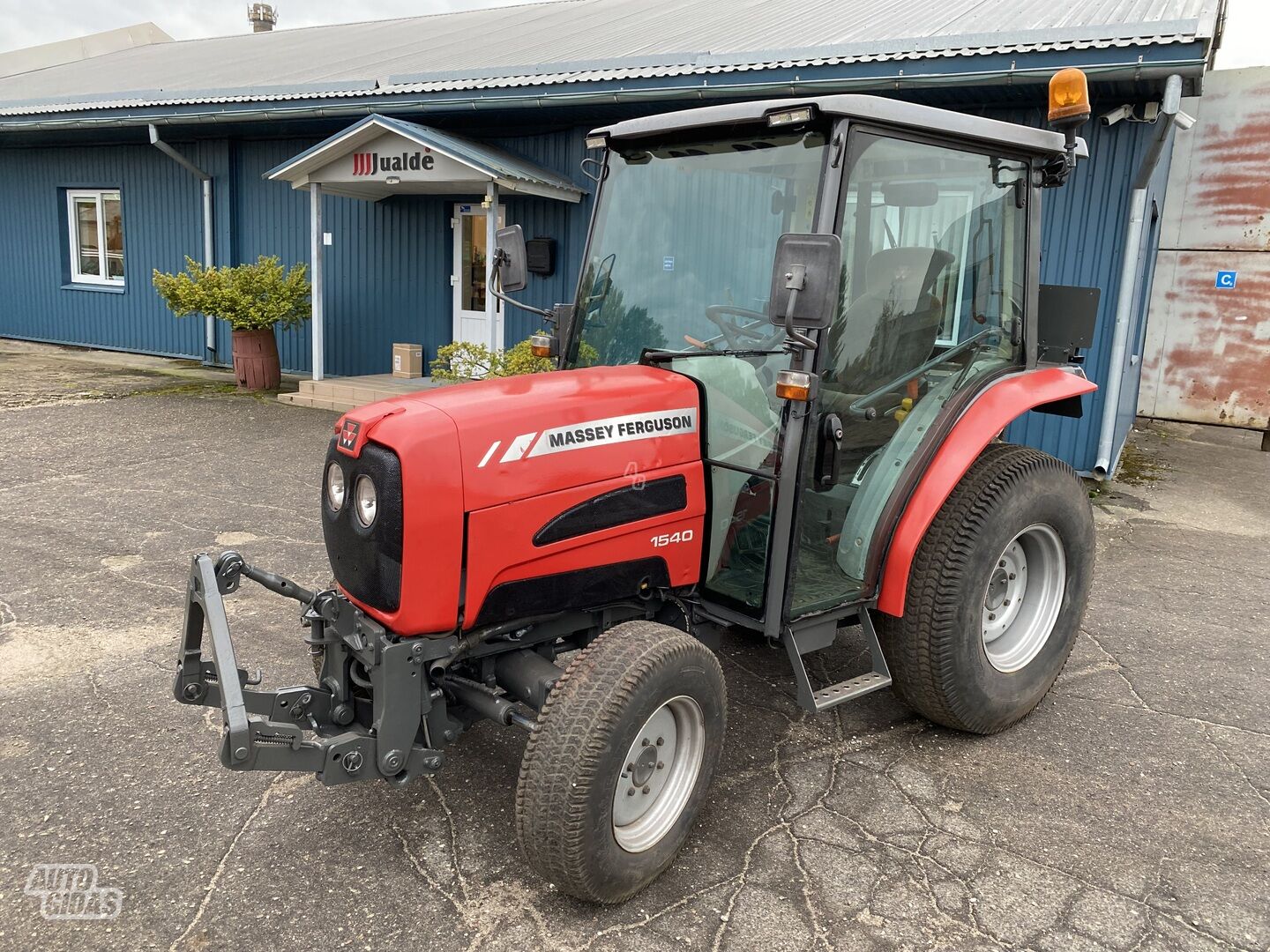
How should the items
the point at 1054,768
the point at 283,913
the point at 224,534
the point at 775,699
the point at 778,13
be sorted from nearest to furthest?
the point at 283,913
the point at 1054,768
the point at 775,699
the point at 224,534
the point at 778,13

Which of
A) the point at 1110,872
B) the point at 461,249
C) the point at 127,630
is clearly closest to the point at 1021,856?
the point at 1110,872

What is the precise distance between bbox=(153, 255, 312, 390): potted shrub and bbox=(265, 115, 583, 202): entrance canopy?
1175mm

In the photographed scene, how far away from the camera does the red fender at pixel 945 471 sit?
329cm

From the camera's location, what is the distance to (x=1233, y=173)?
1093cm

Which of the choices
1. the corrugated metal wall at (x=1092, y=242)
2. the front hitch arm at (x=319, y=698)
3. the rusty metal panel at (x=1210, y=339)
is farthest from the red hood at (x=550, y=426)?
the rusty metal panel at (x=1210, y=339)

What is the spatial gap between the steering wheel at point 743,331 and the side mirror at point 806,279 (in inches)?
16.1

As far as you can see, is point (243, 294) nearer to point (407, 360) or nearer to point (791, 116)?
point (407, 360)

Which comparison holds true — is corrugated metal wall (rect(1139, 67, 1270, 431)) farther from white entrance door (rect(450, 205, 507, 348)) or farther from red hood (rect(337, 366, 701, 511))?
red hood (rect(337, 366, 701, 511))

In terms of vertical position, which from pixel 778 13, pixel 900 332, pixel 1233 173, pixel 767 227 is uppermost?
pixel 778 13

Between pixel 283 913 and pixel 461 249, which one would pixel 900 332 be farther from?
pixel 461 249

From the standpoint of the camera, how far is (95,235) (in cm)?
1480

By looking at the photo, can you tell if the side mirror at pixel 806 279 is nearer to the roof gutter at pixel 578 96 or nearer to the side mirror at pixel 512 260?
the side mirror at pixel 512 260

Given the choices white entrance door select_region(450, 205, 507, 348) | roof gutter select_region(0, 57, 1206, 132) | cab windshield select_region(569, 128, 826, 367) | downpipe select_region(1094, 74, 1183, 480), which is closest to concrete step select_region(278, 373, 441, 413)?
white entrance door select_region(450, 205, 507, 348)

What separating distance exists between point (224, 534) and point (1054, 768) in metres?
4.73
